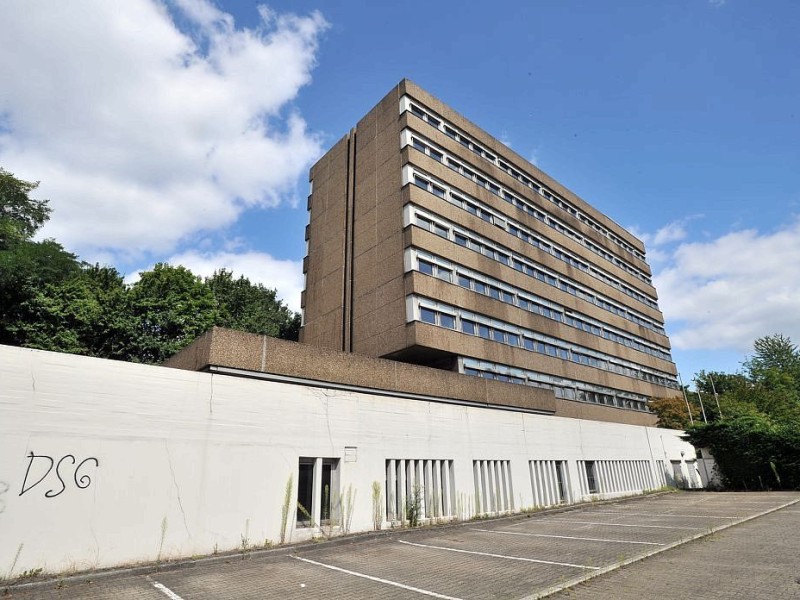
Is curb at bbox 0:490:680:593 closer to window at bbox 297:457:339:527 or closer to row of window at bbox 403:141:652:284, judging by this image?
window at bbox 297:457:339:527

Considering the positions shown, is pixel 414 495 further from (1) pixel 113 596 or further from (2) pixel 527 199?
(2) pixel 527 199

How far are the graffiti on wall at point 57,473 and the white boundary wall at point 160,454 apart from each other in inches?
0.7

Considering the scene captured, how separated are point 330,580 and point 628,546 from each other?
672 centimetres

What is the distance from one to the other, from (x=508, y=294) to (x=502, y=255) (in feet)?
9.77

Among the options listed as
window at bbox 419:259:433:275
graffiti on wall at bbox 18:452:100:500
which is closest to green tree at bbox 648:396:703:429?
window at bbox 419:259:433:275

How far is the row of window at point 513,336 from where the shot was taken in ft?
83.3

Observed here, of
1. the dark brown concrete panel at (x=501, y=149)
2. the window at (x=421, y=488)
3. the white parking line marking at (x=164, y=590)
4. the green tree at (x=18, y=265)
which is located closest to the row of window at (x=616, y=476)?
the window at (x=421, y=488)

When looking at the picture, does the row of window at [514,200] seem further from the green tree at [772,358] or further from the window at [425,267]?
the green tree at [772,358]

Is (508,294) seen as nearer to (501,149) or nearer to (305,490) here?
(501,149)

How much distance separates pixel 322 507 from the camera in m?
12.7

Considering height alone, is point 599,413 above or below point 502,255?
below

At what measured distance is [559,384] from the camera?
33219 mm

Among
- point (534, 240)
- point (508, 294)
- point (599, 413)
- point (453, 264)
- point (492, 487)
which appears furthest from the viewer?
point (534, 240)

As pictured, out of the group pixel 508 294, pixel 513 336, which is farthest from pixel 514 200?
pixel 513 336
